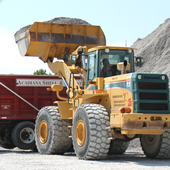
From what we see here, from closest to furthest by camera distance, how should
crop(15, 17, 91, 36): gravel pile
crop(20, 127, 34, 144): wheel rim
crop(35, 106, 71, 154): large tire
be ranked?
1. crop(35, 106, 71, 154): large tire
2. crop(20, 127, 34, 144): wheel rim
3. crop(15, 17, 91, 36): gravel pile

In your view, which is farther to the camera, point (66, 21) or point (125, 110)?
point (66, 21)

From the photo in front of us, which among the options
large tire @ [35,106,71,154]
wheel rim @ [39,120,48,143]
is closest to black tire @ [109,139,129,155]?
large tire @ [35,106,71,154]

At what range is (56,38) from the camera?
13664 mm

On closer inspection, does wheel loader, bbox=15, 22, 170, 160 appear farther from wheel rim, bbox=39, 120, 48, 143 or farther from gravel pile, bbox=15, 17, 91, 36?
gravel pile, bbox=15, 17, 91, 36

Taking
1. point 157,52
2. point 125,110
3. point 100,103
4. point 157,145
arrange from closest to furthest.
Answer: point 125,110, point 157,145, point 100,103, point 157,52

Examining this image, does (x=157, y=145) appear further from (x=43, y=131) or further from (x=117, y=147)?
(x=43, y=131)

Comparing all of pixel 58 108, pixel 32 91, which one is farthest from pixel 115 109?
pixel 32 91

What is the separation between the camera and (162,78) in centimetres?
988

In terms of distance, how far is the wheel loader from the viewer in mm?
9648

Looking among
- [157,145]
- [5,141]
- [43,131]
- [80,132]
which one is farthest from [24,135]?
[157,145]

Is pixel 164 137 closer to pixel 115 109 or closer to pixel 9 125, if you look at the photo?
pixel 115 109

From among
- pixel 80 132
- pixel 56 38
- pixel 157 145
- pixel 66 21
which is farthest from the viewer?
pixel 66 21

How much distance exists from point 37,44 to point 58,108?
2.55 meters

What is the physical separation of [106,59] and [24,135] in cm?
549
